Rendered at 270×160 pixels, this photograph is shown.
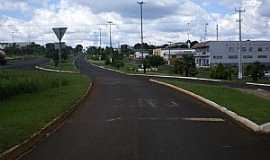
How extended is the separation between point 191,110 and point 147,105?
2824 mm

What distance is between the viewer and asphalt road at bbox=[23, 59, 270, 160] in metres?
10.8

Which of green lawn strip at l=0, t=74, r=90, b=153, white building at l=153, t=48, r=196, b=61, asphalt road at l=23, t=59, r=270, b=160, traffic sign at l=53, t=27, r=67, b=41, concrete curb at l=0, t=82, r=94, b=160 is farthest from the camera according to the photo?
white building at l=153, t=48, r=196, b=61

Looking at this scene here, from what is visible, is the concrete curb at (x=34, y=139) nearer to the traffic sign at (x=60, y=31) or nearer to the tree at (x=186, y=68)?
the traffic sign at (x=60, y=31)

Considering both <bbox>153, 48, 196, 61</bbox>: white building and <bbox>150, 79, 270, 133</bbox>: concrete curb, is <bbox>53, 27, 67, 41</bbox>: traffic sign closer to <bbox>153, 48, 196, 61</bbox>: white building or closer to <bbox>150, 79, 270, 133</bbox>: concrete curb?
<bbox>150, 79, 270, 133</bbox>: concrete curb

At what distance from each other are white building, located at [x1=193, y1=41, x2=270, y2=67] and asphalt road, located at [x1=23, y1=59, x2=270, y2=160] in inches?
4487

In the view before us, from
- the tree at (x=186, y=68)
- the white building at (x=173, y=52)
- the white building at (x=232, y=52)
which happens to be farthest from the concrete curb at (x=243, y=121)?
the white building at (x=173, y=52)

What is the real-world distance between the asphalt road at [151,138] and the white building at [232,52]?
374 ft

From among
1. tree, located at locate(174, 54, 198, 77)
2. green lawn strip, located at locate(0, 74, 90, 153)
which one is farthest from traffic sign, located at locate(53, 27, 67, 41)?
tree, located at locate(174, 54, 198, 77)

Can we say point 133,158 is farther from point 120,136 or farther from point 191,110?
point 191,110

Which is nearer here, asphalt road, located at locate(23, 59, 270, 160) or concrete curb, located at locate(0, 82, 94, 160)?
concrete curb, located at locate(0, 82, 94, 160)

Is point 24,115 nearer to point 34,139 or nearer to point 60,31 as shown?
point 34,139

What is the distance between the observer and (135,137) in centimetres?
1327

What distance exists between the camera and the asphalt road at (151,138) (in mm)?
10781

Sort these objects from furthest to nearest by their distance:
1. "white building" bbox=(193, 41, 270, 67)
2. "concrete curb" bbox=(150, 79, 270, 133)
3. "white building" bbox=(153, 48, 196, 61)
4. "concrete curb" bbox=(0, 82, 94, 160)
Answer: "white building" bbox=(153, 48, 196, 61) → "white building" bbox=(193, 41, 270, 67) → "concrete curb" bbox=(150, 79, 270, 133) → "concrete curb" bbox=(0, 82, 94, 160)
